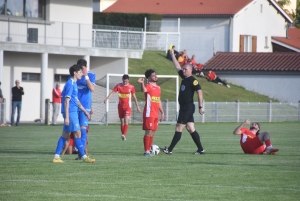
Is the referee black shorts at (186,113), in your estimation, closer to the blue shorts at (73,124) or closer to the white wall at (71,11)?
the blue shorts at (73,124)

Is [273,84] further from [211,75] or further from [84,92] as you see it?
[84,92]

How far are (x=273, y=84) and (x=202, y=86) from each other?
18.8 ft

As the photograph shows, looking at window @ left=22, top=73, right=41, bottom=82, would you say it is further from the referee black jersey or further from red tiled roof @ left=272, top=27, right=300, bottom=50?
red tiled roof @ left=272, top=27, right=300, bottom=50

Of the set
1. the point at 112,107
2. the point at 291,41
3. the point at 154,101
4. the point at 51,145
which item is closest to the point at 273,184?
the point at 154,101

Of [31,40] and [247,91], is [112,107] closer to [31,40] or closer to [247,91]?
[31,40]

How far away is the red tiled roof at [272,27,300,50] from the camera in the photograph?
65206mm

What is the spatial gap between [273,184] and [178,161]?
13.9ft

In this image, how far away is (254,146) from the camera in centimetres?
1788

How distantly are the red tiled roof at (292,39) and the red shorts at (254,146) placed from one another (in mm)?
47849

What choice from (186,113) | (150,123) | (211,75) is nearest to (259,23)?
(211,75)

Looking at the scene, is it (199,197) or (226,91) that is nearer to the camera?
(199,197)

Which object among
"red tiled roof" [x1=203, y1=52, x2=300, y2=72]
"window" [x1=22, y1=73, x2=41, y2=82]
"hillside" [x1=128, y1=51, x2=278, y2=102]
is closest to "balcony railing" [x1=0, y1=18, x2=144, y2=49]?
"window" [x1=22, y1=73, x2=41, y2=82]

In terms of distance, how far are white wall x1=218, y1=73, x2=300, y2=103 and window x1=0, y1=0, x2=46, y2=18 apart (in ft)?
57.1

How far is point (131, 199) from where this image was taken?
10398mm
